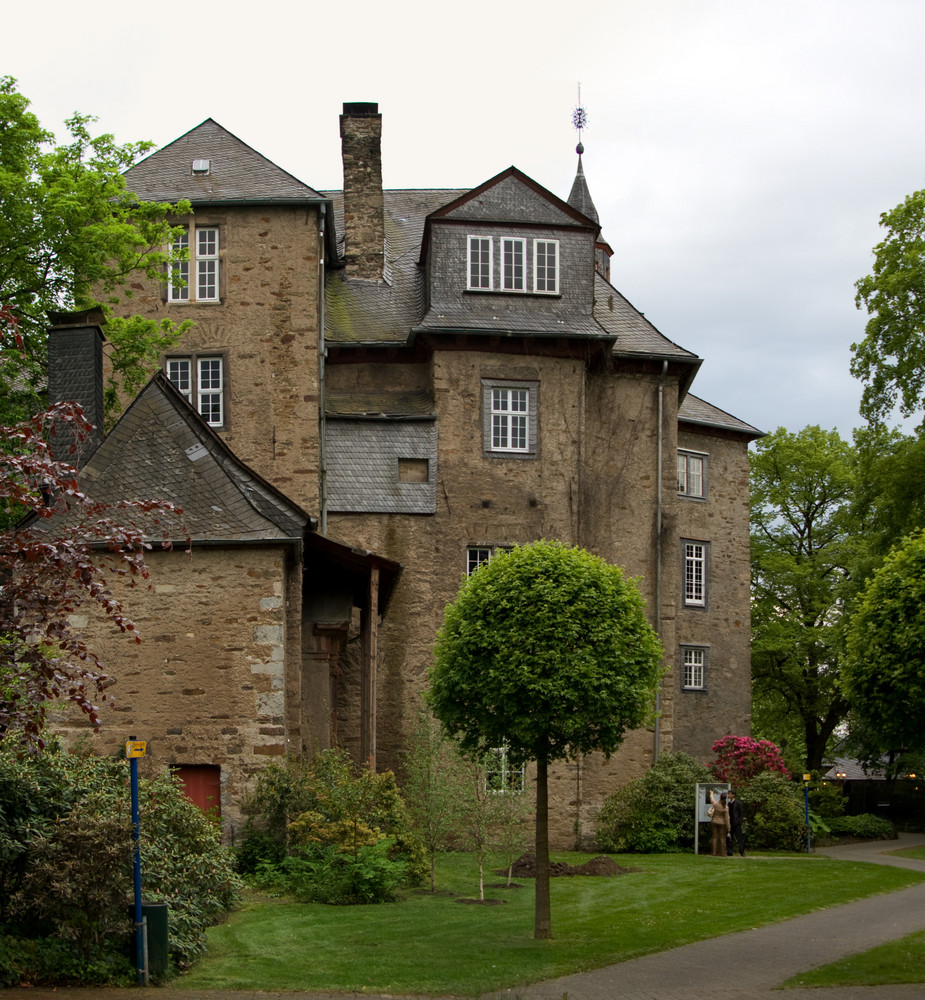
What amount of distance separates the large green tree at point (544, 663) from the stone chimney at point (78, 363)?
9.08 meters

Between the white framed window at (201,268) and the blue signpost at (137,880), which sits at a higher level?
the white framed window at (201,268)

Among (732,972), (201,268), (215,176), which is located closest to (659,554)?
(201,268)

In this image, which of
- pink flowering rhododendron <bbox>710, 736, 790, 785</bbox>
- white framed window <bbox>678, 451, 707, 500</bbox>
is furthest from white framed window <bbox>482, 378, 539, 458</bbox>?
pink flowering rhododendron <bbox>710, 736, 790, 785</bbox>

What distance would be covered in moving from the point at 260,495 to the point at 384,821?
17.6 feet

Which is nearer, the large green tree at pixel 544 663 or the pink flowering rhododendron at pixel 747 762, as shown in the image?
the large green tree at pixel 544 663

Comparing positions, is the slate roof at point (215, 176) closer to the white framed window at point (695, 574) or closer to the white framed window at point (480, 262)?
the white framed window at point (480, 262)

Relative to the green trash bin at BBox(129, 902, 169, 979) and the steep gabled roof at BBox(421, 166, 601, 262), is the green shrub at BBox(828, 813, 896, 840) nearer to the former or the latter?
the steep gabled roof at BBox(421, 166, 601, 262)

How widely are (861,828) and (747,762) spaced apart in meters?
5.21

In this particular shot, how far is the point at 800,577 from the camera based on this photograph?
44125 millimetres

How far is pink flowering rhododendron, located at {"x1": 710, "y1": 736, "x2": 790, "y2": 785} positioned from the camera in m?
30.8

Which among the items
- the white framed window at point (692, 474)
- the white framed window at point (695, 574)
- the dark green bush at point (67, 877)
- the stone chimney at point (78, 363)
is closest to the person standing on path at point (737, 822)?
the white framed window at point (695, 574)

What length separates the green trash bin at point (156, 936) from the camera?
40.4ft

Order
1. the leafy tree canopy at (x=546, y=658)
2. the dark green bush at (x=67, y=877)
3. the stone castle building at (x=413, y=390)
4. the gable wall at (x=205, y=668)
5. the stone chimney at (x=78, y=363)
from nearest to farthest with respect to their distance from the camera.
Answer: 1. the dark green bush at (x=67, y=877)
2. the leafy tree canopy at (x=546, y=658)
3. the gable wall at (x=205, y=668)
4. the stone chimney at (x=78, y=363)
5. the stone castle building at (x=413, y=390)

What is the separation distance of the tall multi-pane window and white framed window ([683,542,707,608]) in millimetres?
8511
